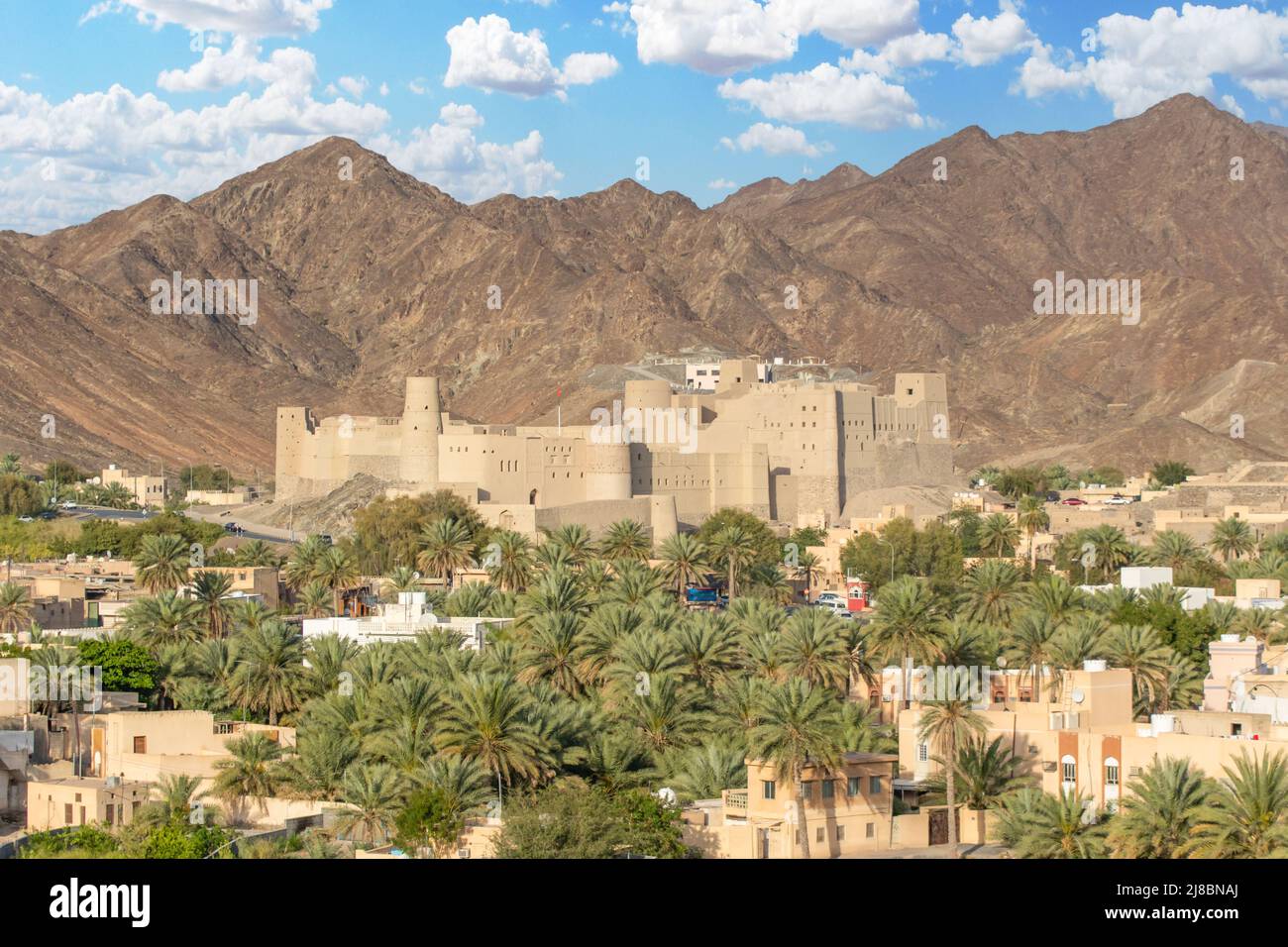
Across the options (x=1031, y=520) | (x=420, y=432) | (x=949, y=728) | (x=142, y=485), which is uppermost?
(x=420, y=432)

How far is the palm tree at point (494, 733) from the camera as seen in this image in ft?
88.5

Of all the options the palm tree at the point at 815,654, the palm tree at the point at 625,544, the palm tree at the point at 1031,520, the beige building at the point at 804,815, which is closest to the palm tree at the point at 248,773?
the beige building at the point at 804,815

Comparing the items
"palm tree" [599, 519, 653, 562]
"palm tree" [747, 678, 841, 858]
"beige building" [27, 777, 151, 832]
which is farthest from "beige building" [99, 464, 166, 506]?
"palm tree" [747, 678, 841, 858]

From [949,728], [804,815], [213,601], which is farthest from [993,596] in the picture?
[804,815]

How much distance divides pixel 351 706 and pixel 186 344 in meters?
132

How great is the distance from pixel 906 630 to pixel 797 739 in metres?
11.1

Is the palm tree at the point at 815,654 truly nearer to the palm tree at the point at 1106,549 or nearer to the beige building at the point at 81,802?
the beige building at the point at 81,802

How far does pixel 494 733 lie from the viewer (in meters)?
27.2

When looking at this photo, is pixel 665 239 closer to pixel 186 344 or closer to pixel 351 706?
pixel 186 344

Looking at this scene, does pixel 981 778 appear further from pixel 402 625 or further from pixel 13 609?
pixel 13 609

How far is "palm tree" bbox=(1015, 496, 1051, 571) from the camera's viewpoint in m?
70.0

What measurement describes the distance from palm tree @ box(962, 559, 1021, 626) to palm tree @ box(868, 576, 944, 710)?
7.14 metres

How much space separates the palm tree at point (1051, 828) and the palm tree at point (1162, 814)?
32cm
